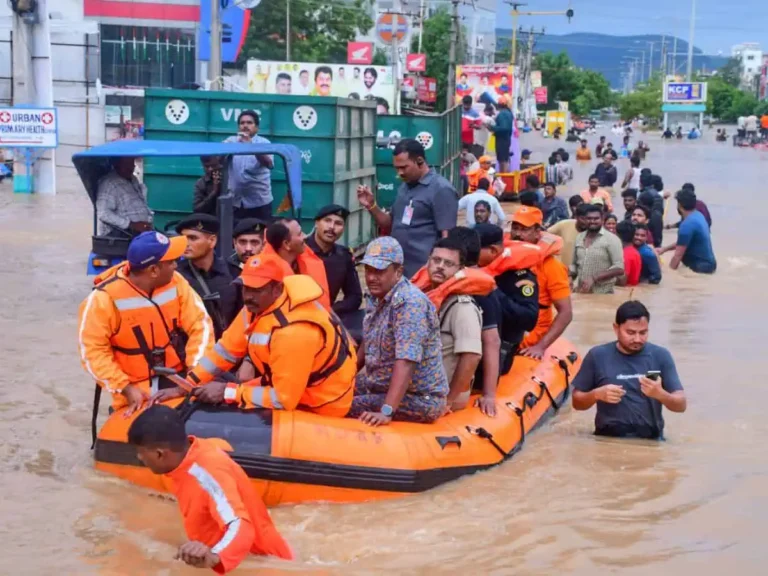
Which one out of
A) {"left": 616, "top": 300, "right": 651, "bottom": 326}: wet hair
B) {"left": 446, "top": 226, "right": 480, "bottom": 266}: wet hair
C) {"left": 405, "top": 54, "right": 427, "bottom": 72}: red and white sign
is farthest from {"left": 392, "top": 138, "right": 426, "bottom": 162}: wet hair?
{"left": 405, "top": 54, "right": 427, "bottom": 72}: red and white sign

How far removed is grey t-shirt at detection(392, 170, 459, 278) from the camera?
9227mm

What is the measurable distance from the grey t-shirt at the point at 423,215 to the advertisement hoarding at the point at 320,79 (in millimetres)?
32479

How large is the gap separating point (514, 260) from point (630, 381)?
1321mm

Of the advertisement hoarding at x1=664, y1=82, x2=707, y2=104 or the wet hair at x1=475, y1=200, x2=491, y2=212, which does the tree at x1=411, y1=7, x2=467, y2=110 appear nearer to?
the advertisement hoarding at x1=664, y1=82, x2=707, y2=104

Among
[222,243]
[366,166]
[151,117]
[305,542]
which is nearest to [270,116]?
[151,117]

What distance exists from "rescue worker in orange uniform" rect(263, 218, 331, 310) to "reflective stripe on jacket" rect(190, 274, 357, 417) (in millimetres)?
953

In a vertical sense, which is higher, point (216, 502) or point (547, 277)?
point (547, 277)

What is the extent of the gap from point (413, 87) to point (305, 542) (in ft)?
174

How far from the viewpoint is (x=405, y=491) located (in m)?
6.57

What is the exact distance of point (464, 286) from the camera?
7082 mm

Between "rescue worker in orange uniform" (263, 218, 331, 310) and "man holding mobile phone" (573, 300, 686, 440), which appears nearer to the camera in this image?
"man holding mobile phone" (573, 300, 686, 440)

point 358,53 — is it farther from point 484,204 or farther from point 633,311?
point 633,311

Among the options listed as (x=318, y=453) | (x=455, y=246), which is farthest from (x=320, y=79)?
(x=318, y=453)

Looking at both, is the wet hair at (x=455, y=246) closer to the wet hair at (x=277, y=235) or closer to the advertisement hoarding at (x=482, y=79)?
the wet hair at (x=277, y=235)
